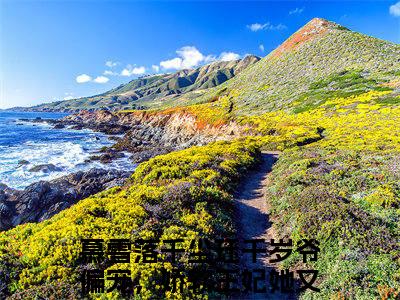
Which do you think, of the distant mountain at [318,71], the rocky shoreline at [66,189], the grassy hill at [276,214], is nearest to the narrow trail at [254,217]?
the grassy hill at [276,214]

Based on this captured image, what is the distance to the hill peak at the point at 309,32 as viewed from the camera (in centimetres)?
11075

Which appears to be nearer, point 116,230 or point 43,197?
point 116,230

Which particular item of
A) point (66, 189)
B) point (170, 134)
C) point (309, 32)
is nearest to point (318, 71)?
point (309, 32)

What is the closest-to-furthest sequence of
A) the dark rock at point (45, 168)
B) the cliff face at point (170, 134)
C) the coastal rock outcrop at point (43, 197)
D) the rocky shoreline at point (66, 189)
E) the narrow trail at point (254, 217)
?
1. the narrow trail at point (254, 217)
2. the coastal rock outcrop at point (43, 197)
3. the rocky shoreline at point (66, 189)
4. the dark rock at point (45, 168)
5. the cliff face at point (170, 134)

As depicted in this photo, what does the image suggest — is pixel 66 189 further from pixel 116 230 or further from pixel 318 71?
pixel 318 71

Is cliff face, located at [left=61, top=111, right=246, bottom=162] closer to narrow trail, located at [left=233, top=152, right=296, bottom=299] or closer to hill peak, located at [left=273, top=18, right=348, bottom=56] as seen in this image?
narrow trail, located at [left=233, top=152, right=296, bottom=299]

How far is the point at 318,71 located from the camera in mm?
86750

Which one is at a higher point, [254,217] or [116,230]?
[116,230]

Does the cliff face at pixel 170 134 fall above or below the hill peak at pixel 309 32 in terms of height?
below

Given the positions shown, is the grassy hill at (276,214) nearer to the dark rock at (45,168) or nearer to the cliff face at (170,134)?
the cliff face at (170,134)

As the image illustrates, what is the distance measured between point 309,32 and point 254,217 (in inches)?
4687

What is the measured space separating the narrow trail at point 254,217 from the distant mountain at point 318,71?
A: 4389 cm

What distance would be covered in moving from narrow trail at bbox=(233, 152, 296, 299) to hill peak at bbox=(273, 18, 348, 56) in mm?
101177

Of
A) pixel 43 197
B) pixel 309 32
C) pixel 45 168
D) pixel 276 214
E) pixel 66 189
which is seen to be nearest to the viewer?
pixel 276 214
